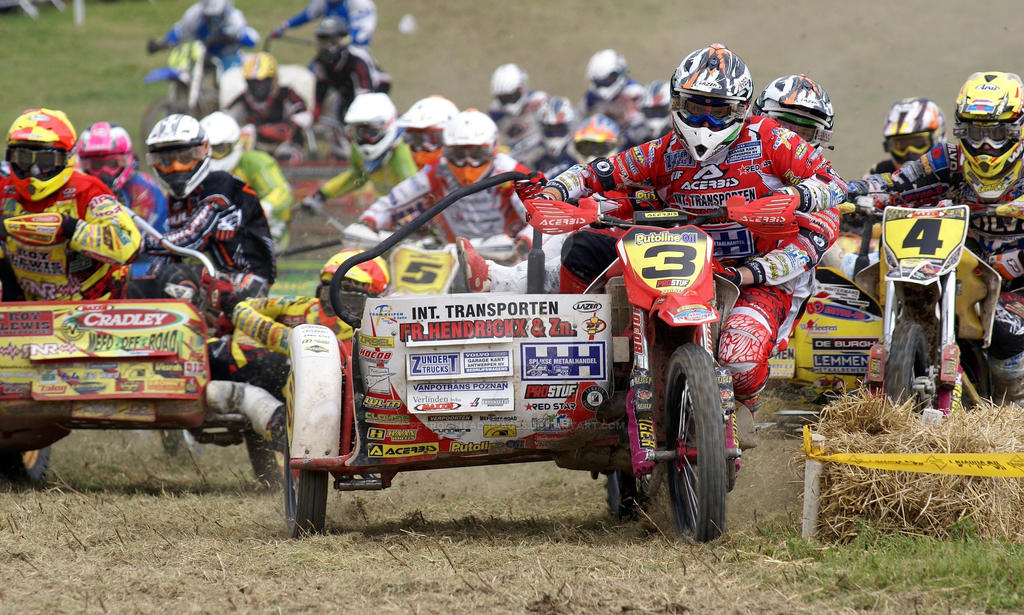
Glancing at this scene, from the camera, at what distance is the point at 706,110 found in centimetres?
638

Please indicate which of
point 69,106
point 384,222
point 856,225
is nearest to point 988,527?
point 856,225

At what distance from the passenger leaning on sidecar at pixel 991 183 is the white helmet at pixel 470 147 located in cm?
406

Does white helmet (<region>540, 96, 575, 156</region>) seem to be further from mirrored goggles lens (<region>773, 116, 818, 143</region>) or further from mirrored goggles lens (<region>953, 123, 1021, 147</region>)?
mirrored goggles lens (<region>953, 123, 1021, 147</region>)

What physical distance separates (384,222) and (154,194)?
101 inches

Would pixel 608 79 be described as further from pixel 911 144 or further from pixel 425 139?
pixel 911 144

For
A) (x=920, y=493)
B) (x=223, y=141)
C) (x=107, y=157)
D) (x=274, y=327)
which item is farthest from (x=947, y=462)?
(x=223, y=141)

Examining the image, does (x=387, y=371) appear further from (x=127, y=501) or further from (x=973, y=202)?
(x=973, y=202)

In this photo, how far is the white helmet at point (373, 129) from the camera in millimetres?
13906

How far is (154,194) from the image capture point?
12469 mm

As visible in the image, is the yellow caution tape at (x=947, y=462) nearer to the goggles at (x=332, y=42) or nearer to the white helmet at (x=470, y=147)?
the white helmet at (x=470, y=147)

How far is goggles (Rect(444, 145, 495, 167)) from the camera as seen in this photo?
11.2 metres

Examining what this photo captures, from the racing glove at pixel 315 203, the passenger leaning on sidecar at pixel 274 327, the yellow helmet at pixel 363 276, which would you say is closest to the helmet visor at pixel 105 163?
the racing glove at pixel 315 203

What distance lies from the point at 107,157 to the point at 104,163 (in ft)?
0.20

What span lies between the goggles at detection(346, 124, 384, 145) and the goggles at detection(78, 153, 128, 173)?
248 cm
